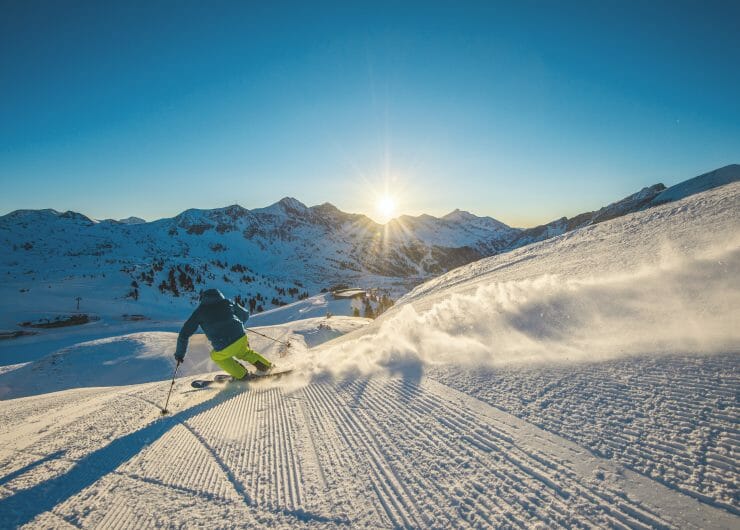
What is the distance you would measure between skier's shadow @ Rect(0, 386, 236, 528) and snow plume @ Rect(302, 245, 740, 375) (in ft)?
9.67

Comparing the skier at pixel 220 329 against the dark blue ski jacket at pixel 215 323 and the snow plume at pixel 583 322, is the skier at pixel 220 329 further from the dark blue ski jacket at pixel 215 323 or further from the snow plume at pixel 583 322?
the snow plume at pixel 583 322

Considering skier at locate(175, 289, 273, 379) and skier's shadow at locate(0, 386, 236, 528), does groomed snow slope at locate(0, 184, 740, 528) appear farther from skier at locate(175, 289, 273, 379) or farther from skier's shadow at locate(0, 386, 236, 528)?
skier at locate(175, 289, 273, 379)

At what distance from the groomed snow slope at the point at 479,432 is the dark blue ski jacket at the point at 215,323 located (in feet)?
3.79

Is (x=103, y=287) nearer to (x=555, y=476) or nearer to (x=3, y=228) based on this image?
(x=555, y=476)

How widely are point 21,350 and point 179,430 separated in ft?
107

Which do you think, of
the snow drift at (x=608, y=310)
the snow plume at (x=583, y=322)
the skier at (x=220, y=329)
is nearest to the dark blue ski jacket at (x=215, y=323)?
the skier at (x=220, y=329)

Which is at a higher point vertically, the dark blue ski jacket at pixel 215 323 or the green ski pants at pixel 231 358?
the dark blue ski jacket at pixel 215 323

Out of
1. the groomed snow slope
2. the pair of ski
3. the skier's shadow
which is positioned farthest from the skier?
the skier's shadow

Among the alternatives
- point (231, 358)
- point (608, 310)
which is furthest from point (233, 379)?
point (608, 310)

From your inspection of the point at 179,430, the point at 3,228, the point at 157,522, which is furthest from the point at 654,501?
the point at 3,228

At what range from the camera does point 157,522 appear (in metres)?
2.53

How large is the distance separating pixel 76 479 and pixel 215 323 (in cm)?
386

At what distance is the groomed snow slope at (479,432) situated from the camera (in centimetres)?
226

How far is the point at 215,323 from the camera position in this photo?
710 cm
